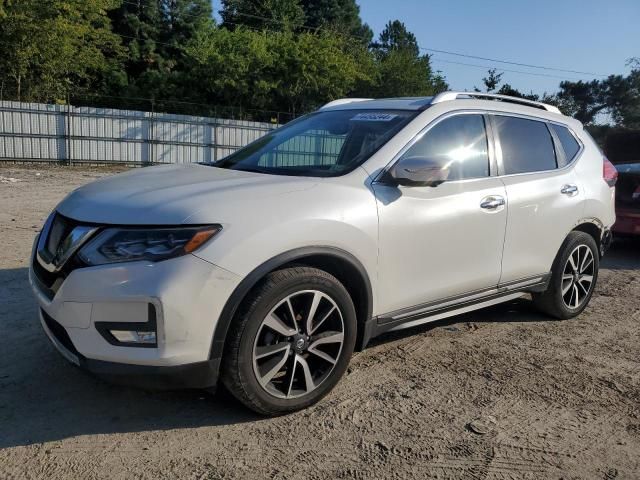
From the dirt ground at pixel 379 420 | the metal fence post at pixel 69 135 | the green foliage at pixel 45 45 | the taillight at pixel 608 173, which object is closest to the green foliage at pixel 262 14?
the green foliage at pixel 45 45

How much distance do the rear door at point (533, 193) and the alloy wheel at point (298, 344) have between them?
161cm

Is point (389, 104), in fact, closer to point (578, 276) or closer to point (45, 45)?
point (578, 276)

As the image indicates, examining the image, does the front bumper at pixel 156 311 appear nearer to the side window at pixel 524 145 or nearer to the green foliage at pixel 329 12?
the side window at pixel 524 145

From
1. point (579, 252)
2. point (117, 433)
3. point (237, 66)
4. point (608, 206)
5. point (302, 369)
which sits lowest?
point (117, 433)

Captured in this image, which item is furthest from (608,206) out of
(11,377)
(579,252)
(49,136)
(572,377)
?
(49,136)

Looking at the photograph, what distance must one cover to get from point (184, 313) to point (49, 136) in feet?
68.0

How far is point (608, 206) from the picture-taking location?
5137mm

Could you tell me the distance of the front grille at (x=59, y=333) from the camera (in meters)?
2.82

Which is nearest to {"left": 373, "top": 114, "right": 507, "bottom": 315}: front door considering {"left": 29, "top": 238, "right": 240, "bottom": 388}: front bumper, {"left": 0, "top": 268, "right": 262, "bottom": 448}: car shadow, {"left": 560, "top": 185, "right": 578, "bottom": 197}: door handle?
{"left": 560, "top": 185, "right": 578, "bottom": 197}: door handle

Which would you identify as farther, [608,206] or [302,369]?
[608,206]

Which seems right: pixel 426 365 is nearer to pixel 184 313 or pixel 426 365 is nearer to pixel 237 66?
pixel 184 313

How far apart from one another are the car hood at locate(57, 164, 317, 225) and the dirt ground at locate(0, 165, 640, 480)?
3.55 ft

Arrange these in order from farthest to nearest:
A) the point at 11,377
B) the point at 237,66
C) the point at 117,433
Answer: the point at 237,66, the point at 11,377, the point at 117,433

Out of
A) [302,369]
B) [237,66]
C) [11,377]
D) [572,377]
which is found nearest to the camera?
[302,369]
